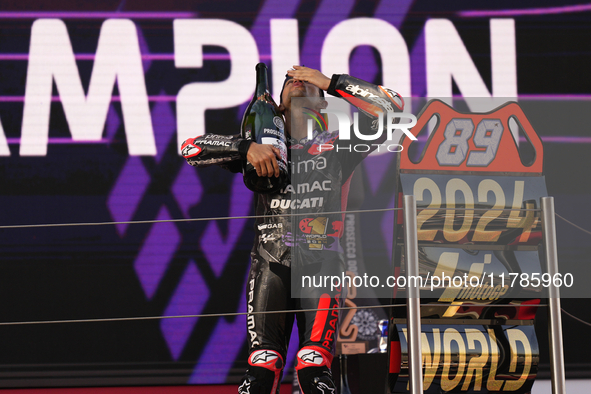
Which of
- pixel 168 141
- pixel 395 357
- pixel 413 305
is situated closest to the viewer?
pixel 413 305

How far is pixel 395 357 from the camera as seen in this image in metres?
1.88

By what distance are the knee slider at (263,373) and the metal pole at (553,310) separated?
0.94 m

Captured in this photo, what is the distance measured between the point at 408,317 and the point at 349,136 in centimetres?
72

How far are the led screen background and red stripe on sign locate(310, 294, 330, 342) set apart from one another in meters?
1.60

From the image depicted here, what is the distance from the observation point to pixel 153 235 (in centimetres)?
350

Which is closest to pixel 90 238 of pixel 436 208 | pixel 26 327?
pixel 26 327

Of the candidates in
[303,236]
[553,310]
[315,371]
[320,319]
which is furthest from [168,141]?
[553,310]

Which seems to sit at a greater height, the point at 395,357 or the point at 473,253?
the point at 473,253

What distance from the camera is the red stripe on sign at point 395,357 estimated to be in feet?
6.09

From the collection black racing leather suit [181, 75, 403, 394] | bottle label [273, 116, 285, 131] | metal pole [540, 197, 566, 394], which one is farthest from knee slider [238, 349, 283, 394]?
metal pole [540, 197, 566, 394]

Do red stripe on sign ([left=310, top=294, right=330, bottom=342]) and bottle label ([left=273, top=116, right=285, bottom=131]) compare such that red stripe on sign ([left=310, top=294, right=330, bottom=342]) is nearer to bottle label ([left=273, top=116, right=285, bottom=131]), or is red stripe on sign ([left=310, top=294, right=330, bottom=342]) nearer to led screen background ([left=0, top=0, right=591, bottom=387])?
bottle label ([left=273, top=116, right=285, bottom=131])

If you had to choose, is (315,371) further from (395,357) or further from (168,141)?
(168,141)

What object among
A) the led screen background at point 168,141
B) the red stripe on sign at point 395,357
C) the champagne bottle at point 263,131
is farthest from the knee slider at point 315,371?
the led screen background at point 168,141

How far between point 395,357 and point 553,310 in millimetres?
574
